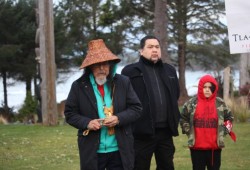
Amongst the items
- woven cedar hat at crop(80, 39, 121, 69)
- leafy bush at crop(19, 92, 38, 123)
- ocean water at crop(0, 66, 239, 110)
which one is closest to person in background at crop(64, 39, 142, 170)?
woven cedar hat at crop(80, 39, 121, 69)

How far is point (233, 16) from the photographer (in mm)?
7426

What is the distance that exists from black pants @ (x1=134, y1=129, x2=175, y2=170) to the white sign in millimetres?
2094

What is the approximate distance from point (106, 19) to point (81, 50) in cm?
277

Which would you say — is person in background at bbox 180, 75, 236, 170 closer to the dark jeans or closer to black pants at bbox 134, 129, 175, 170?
black pants at bbox 134, 129, 175, 170

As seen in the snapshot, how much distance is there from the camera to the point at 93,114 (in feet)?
15.9

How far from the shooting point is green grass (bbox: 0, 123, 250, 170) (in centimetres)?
844

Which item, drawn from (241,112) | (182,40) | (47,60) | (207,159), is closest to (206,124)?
(207,159)

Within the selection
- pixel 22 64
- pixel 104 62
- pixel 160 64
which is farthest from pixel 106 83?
pixel 22 64

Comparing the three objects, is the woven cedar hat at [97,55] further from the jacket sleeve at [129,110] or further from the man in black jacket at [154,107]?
the man in black jacket at [154,107]

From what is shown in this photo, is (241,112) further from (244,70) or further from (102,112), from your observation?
(244,70)

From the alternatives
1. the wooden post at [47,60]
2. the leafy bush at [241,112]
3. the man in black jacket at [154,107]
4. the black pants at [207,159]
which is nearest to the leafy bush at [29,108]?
the wooden post at [47,60]

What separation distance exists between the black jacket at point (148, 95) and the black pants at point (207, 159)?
1.50 feet

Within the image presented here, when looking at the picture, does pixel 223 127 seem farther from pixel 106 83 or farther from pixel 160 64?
pixel 106 83

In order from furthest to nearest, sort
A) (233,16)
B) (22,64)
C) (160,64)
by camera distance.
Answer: (22,64), (233,16), (160,64)
